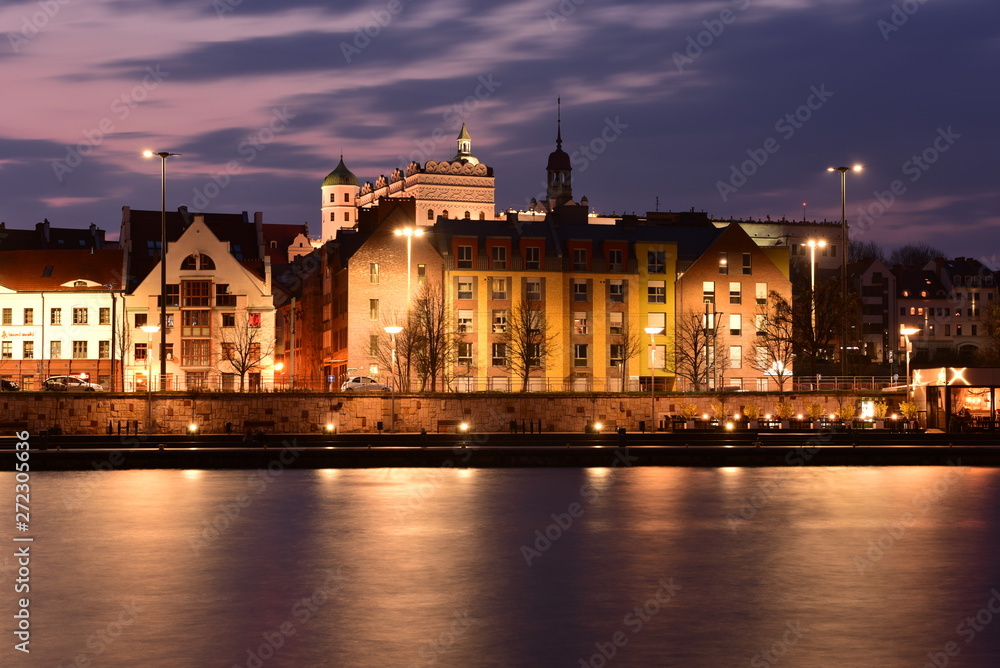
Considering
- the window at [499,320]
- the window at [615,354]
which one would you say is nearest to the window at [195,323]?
the window at [499,320]

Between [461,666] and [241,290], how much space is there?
3326 inches

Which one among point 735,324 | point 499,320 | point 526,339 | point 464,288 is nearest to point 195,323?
point 464,288

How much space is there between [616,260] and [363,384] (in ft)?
82.0

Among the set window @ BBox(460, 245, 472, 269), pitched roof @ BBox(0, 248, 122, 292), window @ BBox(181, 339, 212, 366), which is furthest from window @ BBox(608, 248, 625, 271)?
pitched roof @ BBox(0, 248, 122, 292)

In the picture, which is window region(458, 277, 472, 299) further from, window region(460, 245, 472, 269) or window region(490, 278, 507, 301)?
window region(490, 278, 507, 301)

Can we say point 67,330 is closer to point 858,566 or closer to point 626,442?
point 626,442

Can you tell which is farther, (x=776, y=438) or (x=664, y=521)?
(x=776, y=438)

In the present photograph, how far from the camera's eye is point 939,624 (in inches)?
789

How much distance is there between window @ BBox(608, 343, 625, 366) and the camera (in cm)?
9981

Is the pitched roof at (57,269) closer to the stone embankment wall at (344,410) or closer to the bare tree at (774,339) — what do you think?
the stone embankment wall at (344,410)

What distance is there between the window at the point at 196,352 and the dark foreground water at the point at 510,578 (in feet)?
182

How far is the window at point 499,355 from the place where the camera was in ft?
319

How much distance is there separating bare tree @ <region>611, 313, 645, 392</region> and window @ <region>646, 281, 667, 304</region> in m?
2.90

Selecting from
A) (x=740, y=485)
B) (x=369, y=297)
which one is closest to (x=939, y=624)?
(x=740, y=485)
